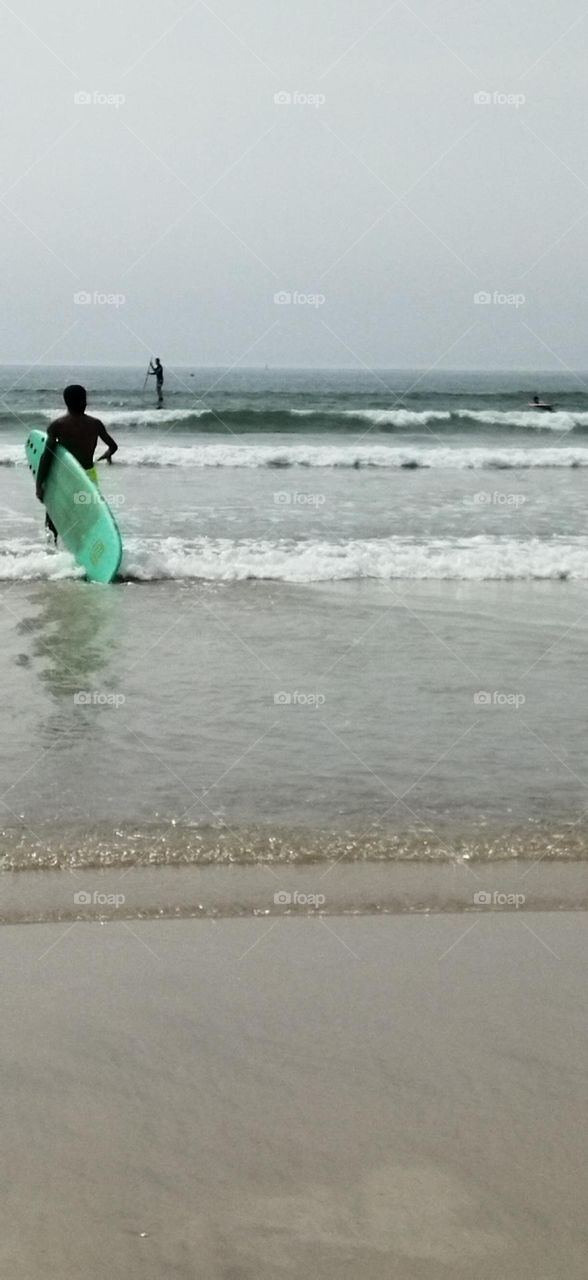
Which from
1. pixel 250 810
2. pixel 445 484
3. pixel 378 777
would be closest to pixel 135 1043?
pixel 250 810

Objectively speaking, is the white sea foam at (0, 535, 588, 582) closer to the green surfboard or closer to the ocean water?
the ocean water

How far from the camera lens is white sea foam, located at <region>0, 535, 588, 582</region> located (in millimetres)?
9586

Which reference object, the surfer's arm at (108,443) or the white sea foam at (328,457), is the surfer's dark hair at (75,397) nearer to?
the surfer's arm at (108,443)

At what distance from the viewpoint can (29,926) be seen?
3400 mm

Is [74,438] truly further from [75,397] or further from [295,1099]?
[295,1099]

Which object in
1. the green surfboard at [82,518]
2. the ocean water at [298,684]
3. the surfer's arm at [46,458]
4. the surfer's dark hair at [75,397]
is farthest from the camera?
the surfer's arm at [46,458]

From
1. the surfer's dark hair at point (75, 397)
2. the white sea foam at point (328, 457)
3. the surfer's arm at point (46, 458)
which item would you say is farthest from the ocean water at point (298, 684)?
the white sea foam at point (328, 457)

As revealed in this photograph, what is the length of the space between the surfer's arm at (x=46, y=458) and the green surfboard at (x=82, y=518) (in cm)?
4

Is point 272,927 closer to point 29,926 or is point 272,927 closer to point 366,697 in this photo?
point 29,926

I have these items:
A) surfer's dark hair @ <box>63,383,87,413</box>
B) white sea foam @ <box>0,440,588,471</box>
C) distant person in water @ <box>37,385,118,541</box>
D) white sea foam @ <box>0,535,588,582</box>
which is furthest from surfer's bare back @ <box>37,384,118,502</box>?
white sea foam @ <box>0,440,588,471</box>

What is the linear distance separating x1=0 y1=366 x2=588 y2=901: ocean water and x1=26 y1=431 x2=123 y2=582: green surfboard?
0.62 ft

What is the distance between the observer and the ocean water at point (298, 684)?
4.14 metres

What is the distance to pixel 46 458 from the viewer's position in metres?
10.2

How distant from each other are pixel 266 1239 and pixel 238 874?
1681mm
